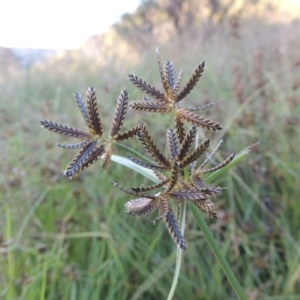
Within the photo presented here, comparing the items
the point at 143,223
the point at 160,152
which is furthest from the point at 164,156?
the point at 143,223

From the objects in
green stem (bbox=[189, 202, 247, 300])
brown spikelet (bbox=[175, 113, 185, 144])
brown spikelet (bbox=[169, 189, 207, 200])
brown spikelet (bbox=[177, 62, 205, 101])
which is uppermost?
brown spikelet (bbox=[177, 62, 205, 101])

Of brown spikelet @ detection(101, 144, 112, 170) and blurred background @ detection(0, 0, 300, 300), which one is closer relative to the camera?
brown spikelet @ detection(101, 144, 112, 170)

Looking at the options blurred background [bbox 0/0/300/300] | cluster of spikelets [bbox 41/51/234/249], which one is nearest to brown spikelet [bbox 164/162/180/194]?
cluster of spikelets [bbox 41/51/234/249]

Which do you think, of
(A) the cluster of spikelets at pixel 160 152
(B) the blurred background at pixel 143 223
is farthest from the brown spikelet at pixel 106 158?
(B) the blurred background at pixel 143 223

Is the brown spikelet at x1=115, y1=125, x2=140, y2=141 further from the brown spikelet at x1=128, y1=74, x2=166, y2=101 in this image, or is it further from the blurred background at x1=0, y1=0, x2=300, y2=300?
the blurred background at x1=0, y1=0, x2=300, y2=300

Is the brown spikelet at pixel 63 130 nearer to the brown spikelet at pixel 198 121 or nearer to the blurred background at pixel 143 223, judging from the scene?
the brown spikelet at pixel 198 121

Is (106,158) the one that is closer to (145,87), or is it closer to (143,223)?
(145,87)

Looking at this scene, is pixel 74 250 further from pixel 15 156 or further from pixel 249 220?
pixel 249 220

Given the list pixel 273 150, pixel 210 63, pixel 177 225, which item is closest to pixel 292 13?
pixel 210 63

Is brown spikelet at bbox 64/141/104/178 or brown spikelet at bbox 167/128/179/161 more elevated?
brown spikelet at bbox 167/128/179/161
